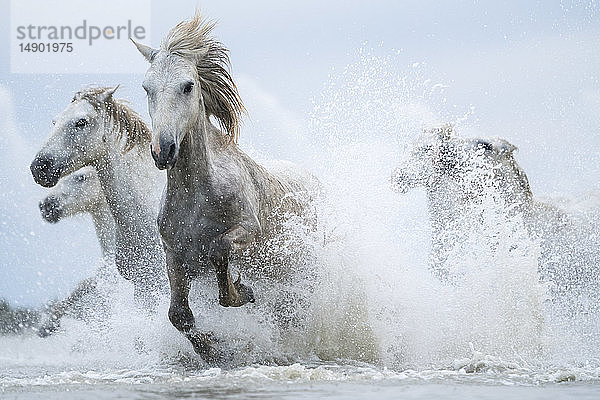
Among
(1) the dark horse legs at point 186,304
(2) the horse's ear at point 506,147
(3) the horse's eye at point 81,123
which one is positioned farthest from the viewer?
(2) the horse's ear at point 506,147

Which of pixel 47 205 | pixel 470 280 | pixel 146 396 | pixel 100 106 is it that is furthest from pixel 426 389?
pixel 47 205

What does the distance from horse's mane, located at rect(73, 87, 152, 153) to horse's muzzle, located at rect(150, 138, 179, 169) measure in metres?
1.58

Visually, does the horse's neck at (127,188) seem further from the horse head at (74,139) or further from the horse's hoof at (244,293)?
the horse's hoof at (244,293)

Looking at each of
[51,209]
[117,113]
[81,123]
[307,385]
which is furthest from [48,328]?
[307,385]

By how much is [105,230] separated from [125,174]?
1.77ft

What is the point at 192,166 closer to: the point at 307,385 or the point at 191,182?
the point at 191,182

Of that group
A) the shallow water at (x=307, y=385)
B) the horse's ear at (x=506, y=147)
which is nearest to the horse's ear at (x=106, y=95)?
the shallow water at (x=307, y=385)

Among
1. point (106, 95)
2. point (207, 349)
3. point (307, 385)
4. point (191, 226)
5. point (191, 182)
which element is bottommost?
point (307, 385)

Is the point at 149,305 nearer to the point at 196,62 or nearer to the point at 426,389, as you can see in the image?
the point at 196,62

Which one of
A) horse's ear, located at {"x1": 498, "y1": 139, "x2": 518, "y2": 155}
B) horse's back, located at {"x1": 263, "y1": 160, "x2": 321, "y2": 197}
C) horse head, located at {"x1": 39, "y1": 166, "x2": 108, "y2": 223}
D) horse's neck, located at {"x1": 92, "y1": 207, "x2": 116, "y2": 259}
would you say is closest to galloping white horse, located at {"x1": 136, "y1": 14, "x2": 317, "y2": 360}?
horse's back, located at {"x1": 263, "y1": 160, "x2": 321, "y2": 197}

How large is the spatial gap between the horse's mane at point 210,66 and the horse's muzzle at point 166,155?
2.49 ft

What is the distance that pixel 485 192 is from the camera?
7.27 meters

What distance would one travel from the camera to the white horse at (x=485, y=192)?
7.19m

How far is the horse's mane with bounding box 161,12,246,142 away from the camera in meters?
5.43
